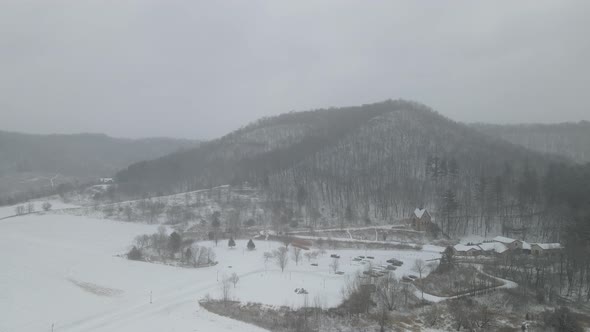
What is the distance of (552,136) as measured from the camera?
557ft

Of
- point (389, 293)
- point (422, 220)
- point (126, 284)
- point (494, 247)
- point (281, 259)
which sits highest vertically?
point (422, 220)

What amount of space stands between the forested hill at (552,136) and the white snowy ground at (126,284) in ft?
439

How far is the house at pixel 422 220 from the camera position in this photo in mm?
59459

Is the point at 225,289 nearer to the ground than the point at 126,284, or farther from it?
farther from it

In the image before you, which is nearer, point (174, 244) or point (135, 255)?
point (135, 255)

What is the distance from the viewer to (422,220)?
59969 millimetres

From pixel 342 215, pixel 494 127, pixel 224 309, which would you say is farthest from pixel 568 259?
pixel 494 127

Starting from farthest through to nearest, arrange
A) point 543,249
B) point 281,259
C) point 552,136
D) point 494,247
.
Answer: point 552,136 < point 494,247 < point 543,249 < point 281,259

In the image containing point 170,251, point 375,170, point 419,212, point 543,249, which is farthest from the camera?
point 375,170

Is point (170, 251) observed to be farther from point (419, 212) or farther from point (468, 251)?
point (419, 212)

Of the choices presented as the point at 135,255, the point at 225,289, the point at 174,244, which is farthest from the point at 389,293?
the point at 135,255

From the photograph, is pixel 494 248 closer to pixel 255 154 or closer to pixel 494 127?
pixel 255 154

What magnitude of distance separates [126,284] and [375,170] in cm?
5832

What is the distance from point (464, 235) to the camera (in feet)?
192
